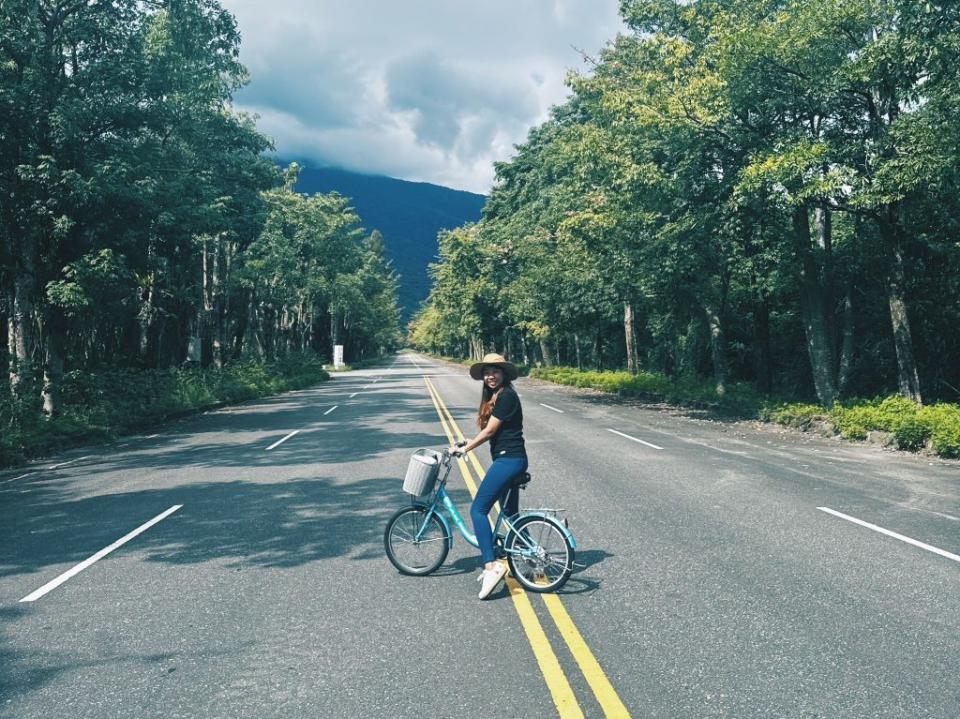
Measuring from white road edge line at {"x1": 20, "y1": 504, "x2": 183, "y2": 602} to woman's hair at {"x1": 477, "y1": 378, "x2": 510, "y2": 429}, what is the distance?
3.86 metres

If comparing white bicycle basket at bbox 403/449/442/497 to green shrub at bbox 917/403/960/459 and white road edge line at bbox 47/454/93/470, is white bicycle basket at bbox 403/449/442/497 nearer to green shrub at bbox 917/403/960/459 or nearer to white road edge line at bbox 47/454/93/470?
white road edge line at bbox 47/454/93/470

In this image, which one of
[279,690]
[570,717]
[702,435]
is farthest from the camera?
[702,435]

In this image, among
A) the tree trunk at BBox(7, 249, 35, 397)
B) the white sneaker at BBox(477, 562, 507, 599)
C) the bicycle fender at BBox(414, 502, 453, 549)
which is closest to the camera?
the white sneaker at BBox(477, 562, 507, 599)

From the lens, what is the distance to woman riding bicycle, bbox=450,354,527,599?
528 cm

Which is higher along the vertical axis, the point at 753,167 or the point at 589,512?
the point at 753,167

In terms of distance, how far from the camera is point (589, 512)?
7891 mm

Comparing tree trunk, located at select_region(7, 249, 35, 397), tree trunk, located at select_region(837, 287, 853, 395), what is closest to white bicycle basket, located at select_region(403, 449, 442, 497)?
tree trunk, located at select_region(7, 249, 35, 397)

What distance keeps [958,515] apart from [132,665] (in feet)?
28.9

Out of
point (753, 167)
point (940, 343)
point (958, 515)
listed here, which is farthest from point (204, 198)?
point (940, 343)

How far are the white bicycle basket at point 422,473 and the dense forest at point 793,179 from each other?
38.2 feet

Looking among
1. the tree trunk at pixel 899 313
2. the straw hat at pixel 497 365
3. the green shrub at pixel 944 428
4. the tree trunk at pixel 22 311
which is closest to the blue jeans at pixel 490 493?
the straw hat at pixel 497 365

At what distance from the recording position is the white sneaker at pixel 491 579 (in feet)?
17.0

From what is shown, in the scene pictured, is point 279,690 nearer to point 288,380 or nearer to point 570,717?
point 570,717

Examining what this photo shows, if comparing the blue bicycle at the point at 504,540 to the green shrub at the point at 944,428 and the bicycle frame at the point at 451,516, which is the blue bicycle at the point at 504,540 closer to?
the bicycle frame at the point at 451,516
